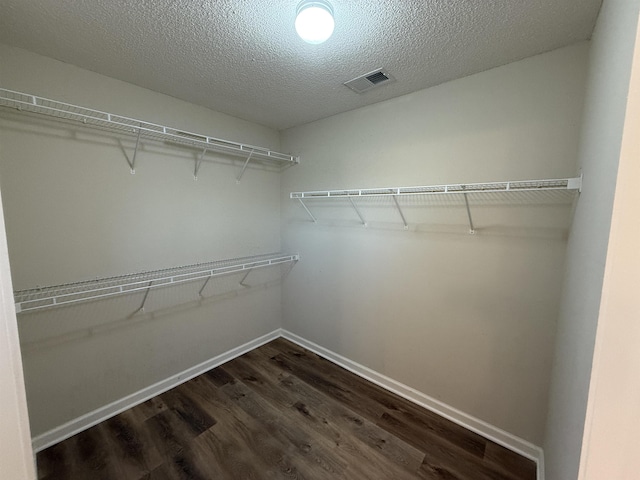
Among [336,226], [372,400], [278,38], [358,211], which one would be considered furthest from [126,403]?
[278,38]

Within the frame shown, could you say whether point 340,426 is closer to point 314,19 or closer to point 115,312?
point 115,312

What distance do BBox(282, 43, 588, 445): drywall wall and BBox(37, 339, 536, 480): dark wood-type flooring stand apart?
254mm

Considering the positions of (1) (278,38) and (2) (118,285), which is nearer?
(1) (278,38)

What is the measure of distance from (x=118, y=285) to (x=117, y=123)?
1.03 m

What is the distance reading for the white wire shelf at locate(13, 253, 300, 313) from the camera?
1.44 meters

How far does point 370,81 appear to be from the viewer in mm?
1718

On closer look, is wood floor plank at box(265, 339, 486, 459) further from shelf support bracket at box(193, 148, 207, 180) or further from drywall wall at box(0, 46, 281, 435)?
shelf support bracket at box(193, 148, 207, 180)

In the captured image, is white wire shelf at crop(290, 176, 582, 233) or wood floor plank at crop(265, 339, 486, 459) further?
wood floor plank at crop(265, 339, 486, 459)

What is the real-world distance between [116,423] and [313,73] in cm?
267

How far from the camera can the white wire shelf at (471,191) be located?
1303 mm

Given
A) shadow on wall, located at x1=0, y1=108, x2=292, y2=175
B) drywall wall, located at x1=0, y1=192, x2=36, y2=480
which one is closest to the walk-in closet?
shadow on wall, located at x1=0, y1=108, x2=292, y2=175

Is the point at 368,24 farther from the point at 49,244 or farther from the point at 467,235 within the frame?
the point at 49,244

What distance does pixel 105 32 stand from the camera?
4.19 feet

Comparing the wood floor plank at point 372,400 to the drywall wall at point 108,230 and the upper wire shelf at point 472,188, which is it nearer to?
the drywall wall at point 108,230
